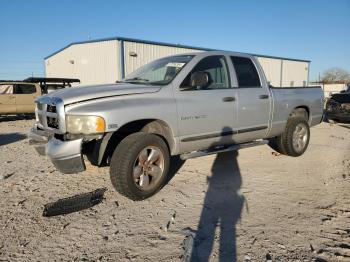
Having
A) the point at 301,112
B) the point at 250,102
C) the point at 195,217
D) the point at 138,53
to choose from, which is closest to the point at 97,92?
the point at 195,217

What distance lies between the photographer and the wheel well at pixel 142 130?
4394 mm

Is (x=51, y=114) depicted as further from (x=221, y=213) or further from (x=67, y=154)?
(x=221, y=213)

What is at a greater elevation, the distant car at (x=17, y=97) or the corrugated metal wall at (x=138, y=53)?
the corrugated metal wall at (x=138, y=53)

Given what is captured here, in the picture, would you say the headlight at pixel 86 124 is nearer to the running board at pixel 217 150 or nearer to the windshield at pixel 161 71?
the windshield at pixel 161 71

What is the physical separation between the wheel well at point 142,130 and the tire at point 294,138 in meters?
2.91

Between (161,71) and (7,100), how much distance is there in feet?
37.8

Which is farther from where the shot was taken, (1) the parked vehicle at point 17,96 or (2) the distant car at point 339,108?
(1) the parked vehicle at point 17,96

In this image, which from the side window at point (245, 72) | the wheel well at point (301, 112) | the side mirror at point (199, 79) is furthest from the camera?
the wheel well at point (301, 112)

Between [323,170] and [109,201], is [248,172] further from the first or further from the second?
[109,201]

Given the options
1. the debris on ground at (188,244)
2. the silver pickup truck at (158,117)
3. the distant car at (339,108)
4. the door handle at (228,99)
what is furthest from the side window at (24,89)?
the debris on ground at (188,244)

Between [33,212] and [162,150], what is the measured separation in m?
1.73

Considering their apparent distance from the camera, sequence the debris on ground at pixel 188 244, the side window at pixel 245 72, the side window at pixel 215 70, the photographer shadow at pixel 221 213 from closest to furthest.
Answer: the debris on ground at pixel 188 244 < the photographer shadow at pixel 221 213 < the side window at pixel 215 70 < the side window at pixel 245 72

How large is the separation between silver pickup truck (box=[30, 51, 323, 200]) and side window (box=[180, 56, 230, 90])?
0.02 m

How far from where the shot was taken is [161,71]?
16.8ft
